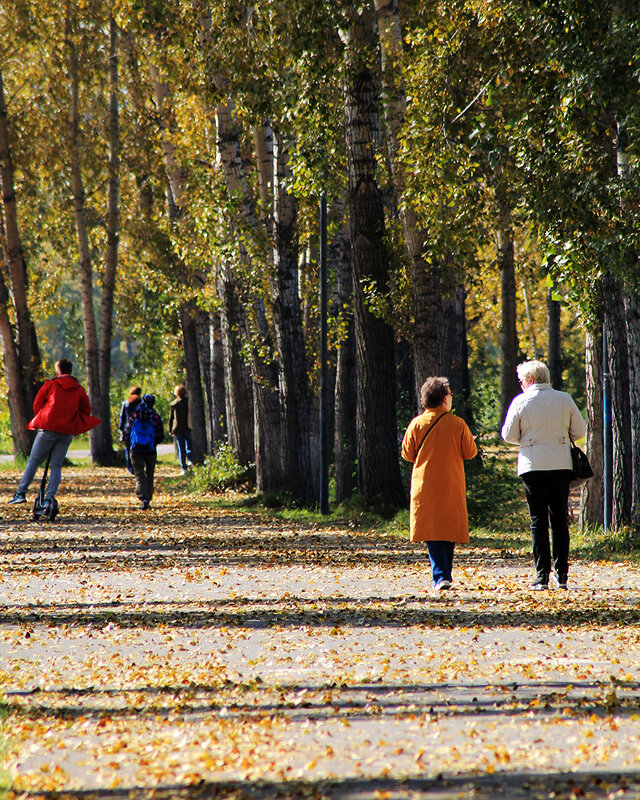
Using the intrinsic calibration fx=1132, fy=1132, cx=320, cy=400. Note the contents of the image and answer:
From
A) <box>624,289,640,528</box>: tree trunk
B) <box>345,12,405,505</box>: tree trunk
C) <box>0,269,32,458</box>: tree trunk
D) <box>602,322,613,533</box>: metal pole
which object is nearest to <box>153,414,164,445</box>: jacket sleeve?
<box>345,12,405,505</box>: tree trunk

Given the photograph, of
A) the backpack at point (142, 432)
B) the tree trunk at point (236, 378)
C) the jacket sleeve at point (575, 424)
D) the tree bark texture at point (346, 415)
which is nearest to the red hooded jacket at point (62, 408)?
the backpack at point (142, 432)

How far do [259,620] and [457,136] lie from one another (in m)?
7.04

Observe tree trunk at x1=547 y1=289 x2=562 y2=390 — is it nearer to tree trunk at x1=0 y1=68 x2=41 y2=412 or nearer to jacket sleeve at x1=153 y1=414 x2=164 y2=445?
jacket sleeve at x1=153 y1=414 x2=164 y2=445

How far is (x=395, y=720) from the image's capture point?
532 cm

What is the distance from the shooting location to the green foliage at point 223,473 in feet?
72.8

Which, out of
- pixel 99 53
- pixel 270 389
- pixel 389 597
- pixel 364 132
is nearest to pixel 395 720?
pixel 389 597

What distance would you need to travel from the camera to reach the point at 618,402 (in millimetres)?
12328

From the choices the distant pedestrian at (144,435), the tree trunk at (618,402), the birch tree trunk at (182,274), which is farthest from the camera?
the birch tree trunk at (182,274)

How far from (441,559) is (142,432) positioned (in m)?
9.50

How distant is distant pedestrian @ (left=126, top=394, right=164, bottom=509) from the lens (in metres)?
18.3

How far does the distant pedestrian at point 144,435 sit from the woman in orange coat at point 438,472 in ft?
30.2

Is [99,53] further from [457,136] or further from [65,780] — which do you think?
[65,780]

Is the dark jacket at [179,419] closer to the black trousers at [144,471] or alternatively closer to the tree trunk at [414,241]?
the black trousers at [144,471]

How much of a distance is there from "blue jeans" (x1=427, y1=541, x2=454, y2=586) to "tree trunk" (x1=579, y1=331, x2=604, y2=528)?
13.3 ft
